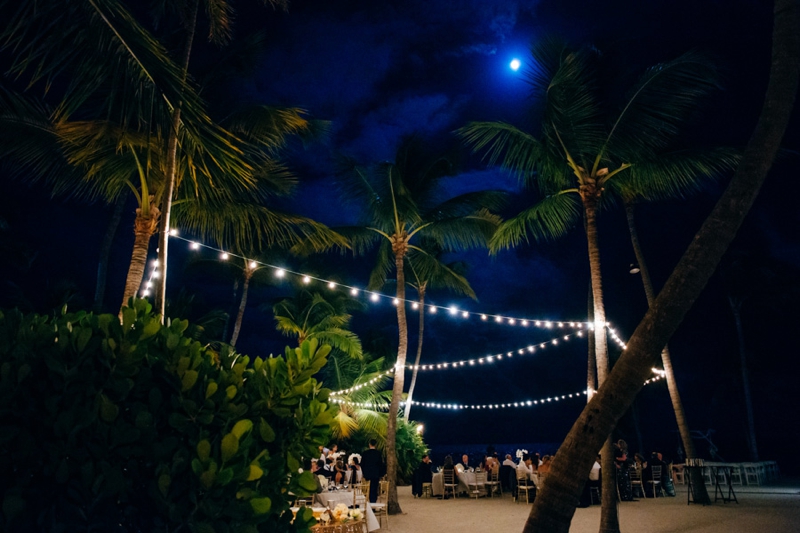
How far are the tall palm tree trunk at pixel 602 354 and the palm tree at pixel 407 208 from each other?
15.3 feet

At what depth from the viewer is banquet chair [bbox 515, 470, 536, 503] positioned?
44.1 ft

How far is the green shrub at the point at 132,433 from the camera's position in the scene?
183cm

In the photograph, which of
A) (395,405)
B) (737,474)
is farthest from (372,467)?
(737,474)

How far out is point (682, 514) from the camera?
34.4ft

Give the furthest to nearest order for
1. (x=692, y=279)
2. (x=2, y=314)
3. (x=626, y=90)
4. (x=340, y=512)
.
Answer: (x=626, y=90) → (x=340, y=512) → (x=692, y=279) → (x=2, y=314)

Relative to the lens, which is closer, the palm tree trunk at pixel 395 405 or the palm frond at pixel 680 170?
the palm frond at pixel 680 170

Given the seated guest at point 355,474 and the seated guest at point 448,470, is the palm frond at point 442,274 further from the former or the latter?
the seated guest at point 355,474

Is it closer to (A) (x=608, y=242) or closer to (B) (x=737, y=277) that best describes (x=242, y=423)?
(B) (x=737, y=277)

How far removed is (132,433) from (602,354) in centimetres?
820

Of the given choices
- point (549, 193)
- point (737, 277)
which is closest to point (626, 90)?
point (549, 193)

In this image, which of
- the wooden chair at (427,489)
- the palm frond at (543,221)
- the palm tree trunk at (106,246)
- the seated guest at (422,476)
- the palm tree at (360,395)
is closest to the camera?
the palm frond at (543,221)

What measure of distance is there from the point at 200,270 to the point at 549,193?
16.8m

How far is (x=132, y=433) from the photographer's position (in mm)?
1911

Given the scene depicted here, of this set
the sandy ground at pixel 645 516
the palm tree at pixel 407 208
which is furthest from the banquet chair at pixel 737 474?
the palm tree at pixel 407 208
